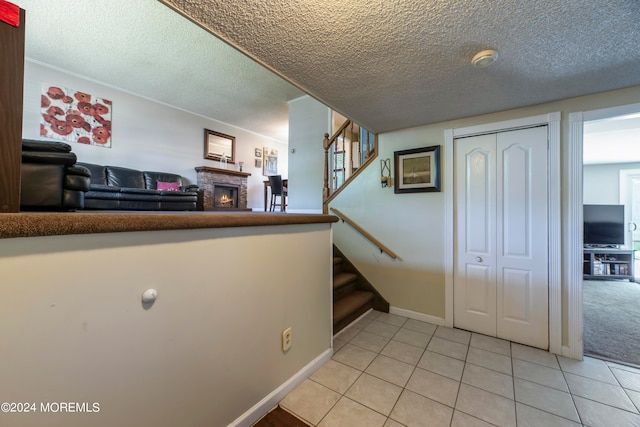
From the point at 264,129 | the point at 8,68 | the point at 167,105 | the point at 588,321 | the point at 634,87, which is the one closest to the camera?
the point at 8,68

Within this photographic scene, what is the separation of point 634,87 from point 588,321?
2346 mm

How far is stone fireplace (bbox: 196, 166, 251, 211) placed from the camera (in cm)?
503

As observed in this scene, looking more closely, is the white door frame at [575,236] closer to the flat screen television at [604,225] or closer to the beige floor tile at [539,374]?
the beige floor tile at [539,374]

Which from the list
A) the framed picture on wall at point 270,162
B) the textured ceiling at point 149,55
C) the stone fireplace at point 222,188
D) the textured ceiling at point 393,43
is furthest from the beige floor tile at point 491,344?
the framed picture on wall at point 270,162

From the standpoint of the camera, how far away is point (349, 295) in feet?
9.36

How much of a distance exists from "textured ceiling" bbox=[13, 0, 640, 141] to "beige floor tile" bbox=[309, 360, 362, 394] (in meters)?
2.10

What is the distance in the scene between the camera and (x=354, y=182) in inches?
122

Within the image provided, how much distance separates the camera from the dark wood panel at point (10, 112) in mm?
733

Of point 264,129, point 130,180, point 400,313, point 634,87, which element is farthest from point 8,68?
point 264,129

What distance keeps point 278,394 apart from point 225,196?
468cm

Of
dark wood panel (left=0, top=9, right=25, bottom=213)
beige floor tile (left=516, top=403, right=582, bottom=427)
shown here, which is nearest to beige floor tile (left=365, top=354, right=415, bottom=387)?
beige floor tile (left=516, top=403, right=582, bottom=427)

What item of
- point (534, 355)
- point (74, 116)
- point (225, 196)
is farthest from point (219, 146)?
point (534, 355)

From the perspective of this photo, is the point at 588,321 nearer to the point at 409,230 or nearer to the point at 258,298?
the point at 409,230

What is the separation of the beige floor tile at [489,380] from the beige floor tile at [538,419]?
4.6 inches
